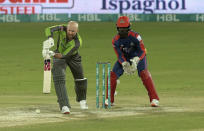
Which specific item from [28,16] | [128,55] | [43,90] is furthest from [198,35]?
[128,55]

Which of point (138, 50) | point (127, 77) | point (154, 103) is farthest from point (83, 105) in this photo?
point (127, 77)

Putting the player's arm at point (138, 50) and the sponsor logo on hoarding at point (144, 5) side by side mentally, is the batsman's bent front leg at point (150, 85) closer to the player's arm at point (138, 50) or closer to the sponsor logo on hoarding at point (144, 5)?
the player's arm at point (138, 50)

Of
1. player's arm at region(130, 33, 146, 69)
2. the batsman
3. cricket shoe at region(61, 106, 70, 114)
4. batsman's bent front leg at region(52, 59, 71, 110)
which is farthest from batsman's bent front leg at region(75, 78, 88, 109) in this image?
player's arm at region(130, 33, 146, 69)

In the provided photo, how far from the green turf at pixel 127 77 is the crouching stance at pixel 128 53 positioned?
49cm

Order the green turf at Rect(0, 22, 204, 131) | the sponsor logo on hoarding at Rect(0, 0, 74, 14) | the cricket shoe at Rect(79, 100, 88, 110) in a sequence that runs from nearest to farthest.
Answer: the green turf at Rect(0, 22, 204, 131), the cricket shoe at Rect(79, 100, 88, 110), the sponsor logo on hoarding at Rect(0, 0, 74, 14)

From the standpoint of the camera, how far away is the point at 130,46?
13289 mm

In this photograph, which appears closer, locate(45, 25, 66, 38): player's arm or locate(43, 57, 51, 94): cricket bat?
locate(45, 25, 66, 38): player's arm

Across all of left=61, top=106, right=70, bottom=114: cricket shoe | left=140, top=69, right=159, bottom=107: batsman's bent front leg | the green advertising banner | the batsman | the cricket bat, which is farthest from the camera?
the green advertising banner

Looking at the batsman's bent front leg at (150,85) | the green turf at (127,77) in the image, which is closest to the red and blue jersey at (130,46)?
the batsman's bent front leg at (150,85)

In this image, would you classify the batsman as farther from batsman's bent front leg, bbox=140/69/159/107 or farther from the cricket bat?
the cricket bat

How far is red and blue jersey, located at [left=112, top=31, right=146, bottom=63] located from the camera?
13.2 m

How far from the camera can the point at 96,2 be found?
3553 centimetres

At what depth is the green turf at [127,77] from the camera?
1113 centimetres

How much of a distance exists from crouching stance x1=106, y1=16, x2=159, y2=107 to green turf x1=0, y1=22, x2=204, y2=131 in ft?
1.61
